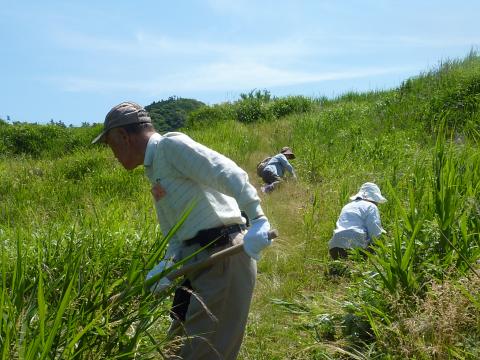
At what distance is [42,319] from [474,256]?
85.0 inches

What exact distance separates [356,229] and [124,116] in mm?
2782

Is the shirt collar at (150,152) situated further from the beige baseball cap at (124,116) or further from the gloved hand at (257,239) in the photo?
the gloved hand at (257,239)

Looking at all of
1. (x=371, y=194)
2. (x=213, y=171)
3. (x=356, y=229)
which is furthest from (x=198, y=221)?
(x=371, y=194)

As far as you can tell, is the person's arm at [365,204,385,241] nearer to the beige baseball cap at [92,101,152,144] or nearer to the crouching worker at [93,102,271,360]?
the crouching worker at [93,102,271,360]

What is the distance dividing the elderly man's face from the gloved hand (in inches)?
27.0

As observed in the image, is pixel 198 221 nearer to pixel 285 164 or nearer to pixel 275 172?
pixel 275 172

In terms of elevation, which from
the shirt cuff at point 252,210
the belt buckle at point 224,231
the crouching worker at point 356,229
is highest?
the shirt cuff at point 252,210

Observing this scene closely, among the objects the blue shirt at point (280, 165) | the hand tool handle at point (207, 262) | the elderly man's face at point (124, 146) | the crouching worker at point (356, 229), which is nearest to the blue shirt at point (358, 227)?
the crouching worker at point (356, 229)

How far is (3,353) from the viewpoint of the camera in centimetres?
147

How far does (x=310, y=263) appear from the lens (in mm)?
4945

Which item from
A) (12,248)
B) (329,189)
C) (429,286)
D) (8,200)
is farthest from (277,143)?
(429,286)

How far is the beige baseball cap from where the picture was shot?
2436 mm

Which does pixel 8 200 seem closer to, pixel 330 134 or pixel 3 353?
pixel 330 134

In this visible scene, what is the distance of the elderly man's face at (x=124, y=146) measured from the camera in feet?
8.08
